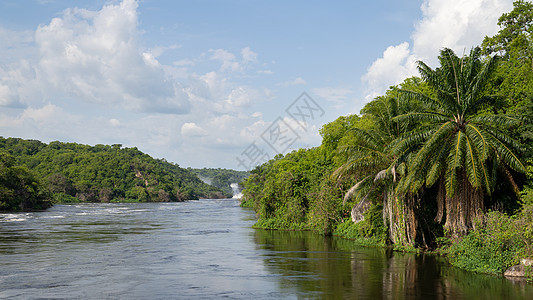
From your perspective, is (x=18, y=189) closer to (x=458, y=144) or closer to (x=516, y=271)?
(x=458, y=144)

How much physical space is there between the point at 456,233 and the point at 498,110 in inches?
Result: 364

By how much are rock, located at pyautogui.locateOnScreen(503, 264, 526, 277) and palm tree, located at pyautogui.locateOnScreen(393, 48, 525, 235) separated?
2.91m

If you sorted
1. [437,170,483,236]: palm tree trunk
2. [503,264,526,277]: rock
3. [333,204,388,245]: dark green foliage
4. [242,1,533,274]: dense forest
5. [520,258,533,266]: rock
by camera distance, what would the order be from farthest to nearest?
[333,204,388,245]: dark green foliage < [437,170,483,236]: palm tree trunk < [242,1,533,274]: dense forest < [503,264,526,277]: rock < [520,258,533,266]: rock

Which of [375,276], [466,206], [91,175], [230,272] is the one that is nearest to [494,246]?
[466,206]

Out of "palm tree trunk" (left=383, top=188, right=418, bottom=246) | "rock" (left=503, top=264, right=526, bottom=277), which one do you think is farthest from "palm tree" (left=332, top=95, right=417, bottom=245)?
"rock" (left=503, top=264, right=526, bottom=277)

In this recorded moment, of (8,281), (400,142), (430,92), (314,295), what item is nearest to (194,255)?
(8,281)

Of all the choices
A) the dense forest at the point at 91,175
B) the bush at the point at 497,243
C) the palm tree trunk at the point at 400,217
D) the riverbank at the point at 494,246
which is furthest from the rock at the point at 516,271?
the dense forest at the point at 91,175

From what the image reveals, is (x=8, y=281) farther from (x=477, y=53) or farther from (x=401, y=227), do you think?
(x=477, y=53)

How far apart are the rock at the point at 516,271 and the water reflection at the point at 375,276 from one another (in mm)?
692

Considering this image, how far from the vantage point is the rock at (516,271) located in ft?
59.7

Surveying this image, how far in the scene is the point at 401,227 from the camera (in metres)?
25.8

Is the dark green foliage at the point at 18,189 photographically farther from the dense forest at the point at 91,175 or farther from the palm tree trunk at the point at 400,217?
the palm tree trunk at the point at 400,217

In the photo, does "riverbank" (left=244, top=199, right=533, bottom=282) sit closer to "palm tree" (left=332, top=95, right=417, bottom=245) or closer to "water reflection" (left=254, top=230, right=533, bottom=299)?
"water reflection" (left=254, top=230, right=533, bottom=299)

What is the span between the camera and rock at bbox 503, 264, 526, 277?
18183 mm
